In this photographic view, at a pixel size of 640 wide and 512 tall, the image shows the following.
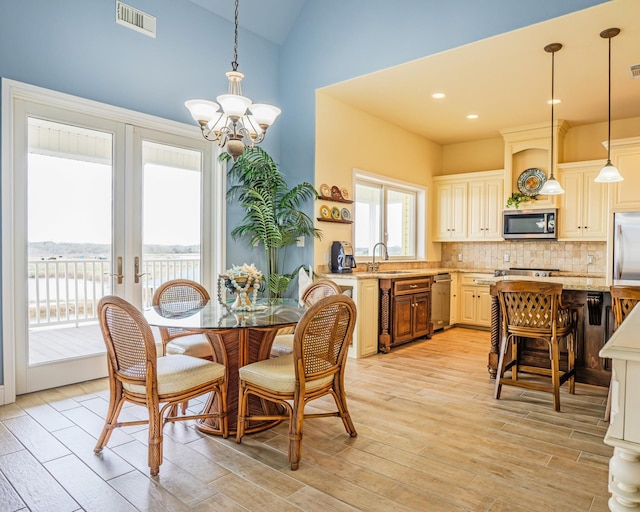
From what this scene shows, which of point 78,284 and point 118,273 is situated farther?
point 78,284

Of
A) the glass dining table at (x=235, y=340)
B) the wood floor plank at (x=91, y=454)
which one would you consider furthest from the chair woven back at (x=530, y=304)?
the wood floor plank at (x=91, y=454)

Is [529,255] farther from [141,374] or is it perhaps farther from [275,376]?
[141,374]

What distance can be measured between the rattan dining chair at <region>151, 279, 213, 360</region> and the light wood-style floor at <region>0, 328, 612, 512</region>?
49 centimetres

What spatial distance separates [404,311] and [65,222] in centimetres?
361

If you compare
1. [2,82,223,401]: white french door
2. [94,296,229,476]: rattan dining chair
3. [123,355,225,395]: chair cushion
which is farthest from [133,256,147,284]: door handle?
[94,296,229,476]: rattan dining chair

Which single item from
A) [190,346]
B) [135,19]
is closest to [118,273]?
[190,346]

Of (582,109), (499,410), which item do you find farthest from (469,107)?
(499,410)

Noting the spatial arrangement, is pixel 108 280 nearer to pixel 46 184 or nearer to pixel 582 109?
pixel 46 184

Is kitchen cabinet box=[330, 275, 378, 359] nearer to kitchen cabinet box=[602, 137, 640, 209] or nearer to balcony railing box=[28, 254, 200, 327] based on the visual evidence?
balcony railing box=[28, 254, 200, 327]

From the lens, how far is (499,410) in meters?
3.17

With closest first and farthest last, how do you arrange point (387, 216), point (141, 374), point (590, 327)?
point (141, 374), point (590, 327), point (387, 216)

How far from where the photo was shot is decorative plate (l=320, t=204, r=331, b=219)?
4988 mm

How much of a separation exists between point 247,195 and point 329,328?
109 inches

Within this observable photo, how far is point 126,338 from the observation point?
88.6 inches
